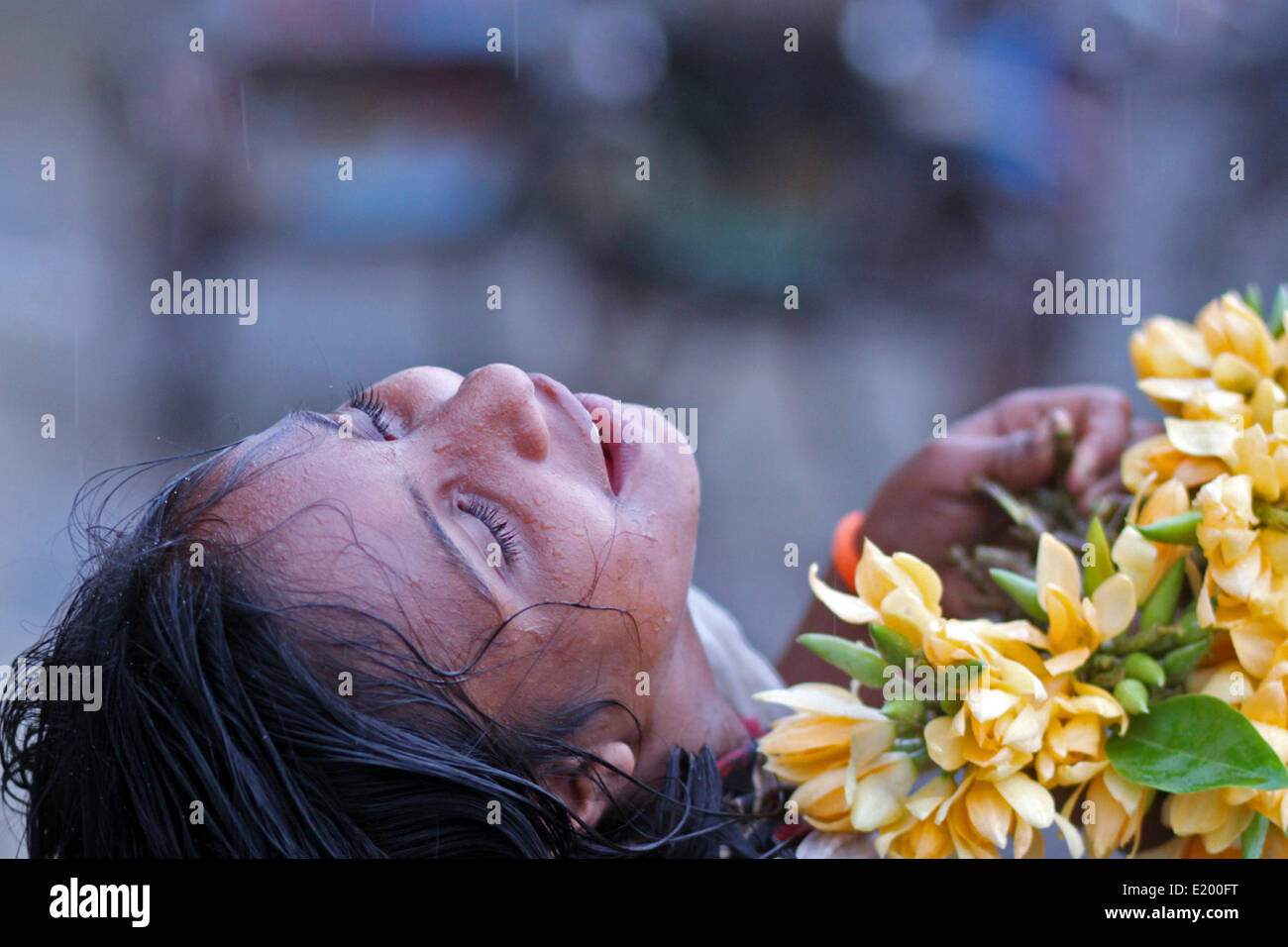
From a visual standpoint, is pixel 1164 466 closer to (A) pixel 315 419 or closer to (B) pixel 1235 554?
(B) pixel 1235 554

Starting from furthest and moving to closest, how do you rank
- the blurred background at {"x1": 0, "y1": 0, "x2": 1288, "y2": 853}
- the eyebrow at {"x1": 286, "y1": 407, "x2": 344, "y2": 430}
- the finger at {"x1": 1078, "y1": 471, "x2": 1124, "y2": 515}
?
1. the blurred background at {"x1": 0, "y1": 0, "x2": 1288, "y2": 853}
2. the finger at {"x1": 1078, "y1": 471, "x2": 1124, "y2": 515}
3. the eyebrow at {"x1": 286, "y1": 407, "x2": 344, "y2": 430}

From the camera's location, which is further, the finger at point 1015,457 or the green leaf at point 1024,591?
the finger at point 1015,457

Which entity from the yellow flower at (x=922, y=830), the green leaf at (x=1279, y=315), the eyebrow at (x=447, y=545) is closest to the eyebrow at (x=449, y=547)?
the eyebrow at (x=447, y=545)

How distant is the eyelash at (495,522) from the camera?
46cm

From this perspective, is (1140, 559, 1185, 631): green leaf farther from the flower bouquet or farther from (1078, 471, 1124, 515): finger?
(1078, 471, 1124, 515): finger

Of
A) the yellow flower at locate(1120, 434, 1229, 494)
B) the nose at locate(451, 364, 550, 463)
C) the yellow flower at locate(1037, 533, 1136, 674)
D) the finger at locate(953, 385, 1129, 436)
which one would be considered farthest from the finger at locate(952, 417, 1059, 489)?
the nose at locate(451, 364, 550, 463)

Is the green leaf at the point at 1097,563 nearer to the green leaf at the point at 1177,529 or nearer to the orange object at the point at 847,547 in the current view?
the green leaf at the point at 1177,529

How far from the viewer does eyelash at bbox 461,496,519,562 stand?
455 mm

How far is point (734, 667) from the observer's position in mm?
641

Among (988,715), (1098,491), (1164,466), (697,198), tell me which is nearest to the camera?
(988,715)

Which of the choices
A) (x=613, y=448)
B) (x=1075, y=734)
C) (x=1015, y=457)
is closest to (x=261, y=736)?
(x=613, y=448)

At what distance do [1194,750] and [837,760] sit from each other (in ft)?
0.48

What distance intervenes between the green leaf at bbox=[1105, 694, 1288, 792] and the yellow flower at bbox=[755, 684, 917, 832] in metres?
0.09

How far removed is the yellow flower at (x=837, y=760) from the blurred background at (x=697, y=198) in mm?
298
